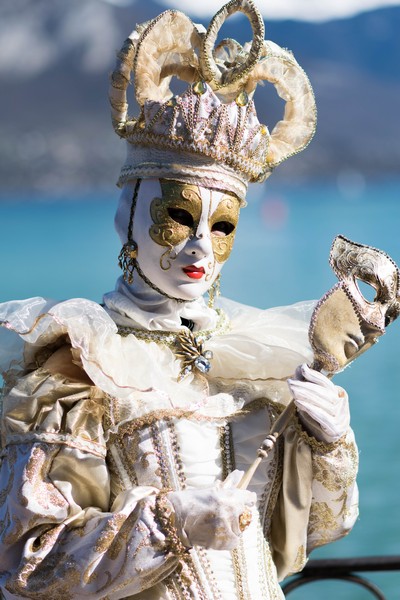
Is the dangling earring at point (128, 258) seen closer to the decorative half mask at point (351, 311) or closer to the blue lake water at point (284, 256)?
the decorative half mask at point (351, 311)

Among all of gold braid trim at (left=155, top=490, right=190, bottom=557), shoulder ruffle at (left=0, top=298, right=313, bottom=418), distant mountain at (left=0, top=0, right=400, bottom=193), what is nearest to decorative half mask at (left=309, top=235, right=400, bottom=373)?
shoulder ruffle at (left=0, top=298, right=313, bottom=418)

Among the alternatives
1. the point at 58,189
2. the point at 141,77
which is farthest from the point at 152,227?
the point at 58,189

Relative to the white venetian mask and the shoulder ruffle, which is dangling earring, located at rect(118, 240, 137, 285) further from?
the shoulder ruffle

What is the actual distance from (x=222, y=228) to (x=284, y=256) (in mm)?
7030

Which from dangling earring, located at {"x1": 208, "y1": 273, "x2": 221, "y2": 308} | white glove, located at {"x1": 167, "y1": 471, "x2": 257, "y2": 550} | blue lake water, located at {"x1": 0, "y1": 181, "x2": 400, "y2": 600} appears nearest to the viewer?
white glove, located at {"x1": 167, "y1": 471, "x2": 257, "y2": 550}

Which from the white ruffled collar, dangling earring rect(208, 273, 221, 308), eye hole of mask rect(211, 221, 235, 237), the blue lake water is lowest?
the blue lake water

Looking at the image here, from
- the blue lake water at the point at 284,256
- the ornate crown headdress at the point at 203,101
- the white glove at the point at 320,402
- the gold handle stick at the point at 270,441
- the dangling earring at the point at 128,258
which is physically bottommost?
the blue lake water at the point at 284,256

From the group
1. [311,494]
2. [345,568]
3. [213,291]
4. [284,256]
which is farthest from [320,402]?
[284,256]

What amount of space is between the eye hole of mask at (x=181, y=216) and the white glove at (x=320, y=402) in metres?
0.30

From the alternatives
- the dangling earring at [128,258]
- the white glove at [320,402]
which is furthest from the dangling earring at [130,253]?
the white glove at [320,402]

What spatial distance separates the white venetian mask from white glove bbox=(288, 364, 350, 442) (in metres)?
0.24

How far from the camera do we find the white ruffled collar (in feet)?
5.01

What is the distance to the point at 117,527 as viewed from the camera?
4.30 ft

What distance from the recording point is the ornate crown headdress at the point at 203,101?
1465mm
